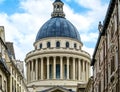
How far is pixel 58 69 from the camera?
6491 inches

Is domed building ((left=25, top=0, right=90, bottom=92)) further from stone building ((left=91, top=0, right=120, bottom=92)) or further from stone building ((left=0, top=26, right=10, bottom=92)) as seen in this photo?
stone building ((left=91, top=0, right=120, bottom=92))

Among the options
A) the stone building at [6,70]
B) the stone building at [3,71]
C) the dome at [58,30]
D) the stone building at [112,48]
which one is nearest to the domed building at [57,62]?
the dome at [58,30]

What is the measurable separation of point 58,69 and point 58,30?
14190 mm

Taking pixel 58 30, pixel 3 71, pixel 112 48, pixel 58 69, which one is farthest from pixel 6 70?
pixel 58 30

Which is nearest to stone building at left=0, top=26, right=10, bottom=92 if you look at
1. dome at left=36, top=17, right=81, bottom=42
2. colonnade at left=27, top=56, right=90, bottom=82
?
colonnade at left=27, top=56, right=90, bottom=82

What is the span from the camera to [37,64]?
536 ft

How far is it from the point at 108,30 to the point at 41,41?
120240 mm

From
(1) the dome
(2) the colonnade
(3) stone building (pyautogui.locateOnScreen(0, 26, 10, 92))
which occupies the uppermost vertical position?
(1) the dome

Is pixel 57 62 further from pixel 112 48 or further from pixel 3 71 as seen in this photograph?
pixel 112 48

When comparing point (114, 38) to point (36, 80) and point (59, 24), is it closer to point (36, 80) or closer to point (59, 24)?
point (36, 80)

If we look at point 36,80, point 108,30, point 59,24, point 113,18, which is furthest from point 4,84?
point 59,24

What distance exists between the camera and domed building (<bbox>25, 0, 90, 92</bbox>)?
162 metres

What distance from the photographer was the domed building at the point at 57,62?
162m

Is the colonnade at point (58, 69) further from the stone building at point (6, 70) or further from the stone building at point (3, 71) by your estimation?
the stone building at point (3, 71)
